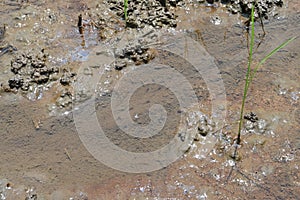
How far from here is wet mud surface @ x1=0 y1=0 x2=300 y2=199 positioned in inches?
102

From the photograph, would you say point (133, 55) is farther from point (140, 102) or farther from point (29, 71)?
point (29, 71)

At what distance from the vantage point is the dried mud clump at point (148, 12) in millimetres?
3421

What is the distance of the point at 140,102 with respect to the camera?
296 centimetres

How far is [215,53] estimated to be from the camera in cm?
327

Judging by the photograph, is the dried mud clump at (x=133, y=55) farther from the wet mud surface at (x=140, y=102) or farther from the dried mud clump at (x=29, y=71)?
the dried mud clump at (x=29, y=71)

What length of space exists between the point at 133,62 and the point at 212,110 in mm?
734

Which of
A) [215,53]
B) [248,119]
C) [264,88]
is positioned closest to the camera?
[248,119]

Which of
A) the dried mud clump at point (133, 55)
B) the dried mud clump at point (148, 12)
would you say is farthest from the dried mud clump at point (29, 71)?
the dried mud clump at point (148, 12)

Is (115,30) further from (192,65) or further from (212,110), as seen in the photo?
(212,110)

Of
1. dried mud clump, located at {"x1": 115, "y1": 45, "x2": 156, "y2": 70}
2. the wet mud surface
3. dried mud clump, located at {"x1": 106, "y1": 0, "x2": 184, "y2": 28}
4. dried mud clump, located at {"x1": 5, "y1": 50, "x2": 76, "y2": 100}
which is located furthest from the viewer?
dried mud clump, located at {"x1": 106, "y1": 0, "x2": 184, "y2": 28}

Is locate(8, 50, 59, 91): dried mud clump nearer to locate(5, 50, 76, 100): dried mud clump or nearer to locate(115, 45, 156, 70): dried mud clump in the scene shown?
locate(5, 50, 76, 100): dried mud clump

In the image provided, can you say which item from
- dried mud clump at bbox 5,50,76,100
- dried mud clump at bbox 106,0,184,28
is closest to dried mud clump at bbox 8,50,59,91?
dried mud clump at bbox 5,50,76,100

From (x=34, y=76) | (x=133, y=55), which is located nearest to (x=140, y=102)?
(x=133, y=55)

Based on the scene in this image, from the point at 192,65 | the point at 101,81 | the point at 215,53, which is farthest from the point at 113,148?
the point at 215,53
